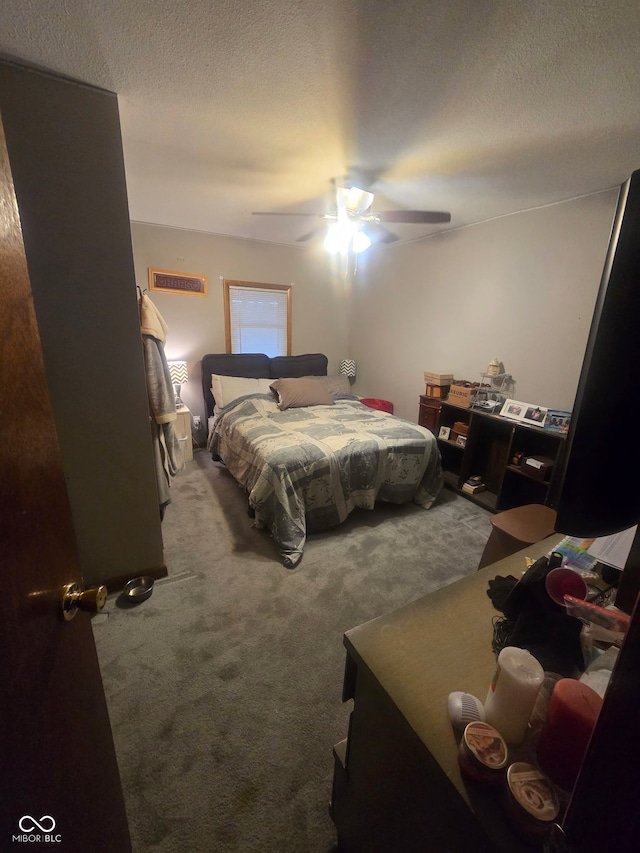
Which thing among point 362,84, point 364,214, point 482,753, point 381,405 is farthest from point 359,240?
point 482,753

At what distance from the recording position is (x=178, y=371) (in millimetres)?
3727

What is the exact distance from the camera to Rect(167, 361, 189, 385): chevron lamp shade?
3.69m

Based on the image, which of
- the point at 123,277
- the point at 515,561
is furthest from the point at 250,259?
the point at 515,561

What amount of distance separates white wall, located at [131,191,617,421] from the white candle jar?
2.73m

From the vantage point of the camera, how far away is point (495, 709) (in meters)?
0.59

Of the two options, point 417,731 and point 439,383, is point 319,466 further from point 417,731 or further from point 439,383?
point 417,731

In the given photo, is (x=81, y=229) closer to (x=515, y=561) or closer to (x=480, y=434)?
(x=515, y=561)

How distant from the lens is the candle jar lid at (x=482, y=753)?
0.52 metres

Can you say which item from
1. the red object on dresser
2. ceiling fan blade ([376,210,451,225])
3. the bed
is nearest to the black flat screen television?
the bed

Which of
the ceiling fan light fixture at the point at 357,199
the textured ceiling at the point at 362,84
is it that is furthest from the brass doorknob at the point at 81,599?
the ceiling fan light fixture at the point at 357,199

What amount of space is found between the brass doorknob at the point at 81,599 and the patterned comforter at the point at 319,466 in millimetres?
1580

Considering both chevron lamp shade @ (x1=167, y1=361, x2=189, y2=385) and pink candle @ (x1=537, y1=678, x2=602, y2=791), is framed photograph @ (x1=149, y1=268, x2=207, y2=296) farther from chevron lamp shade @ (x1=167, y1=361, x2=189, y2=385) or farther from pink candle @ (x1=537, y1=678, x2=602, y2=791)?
pink candle @ (x1=537, y1=678, x2=602, y2=791)

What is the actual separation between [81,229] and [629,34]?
226 cm

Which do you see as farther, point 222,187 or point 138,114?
point 222,187
